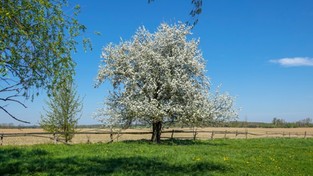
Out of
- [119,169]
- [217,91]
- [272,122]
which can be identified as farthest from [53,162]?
[272,122]

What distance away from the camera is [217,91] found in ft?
139

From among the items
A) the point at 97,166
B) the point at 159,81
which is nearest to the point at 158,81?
the point at 159,81

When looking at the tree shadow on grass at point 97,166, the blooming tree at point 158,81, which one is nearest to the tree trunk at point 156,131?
the blooming tree at point 158,81

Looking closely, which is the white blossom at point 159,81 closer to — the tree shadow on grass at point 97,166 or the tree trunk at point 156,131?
the tree trunk at point 156,131

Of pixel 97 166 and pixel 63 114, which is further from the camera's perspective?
pixel 63 114

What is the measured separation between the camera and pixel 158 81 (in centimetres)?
3778

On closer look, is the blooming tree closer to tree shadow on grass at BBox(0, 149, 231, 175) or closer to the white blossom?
the white blossom

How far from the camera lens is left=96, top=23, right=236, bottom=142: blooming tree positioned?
37594mm

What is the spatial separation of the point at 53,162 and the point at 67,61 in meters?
7.35

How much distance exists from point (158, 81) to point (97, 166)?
2073 cm

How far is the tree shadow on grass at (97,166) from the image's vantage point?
52.8ft

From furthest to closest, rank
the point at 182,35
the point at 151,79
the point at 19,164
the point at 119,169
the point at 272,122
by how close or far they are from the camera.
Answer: the point at 272,122
the point at 182,35
the point at 151,79
the point at 19,164
the point at 119,169

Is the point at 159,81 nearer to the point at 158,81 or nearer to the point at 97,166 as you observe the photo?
the point at 158,81

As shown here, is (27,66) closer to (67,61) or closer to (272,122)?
(67,61)
